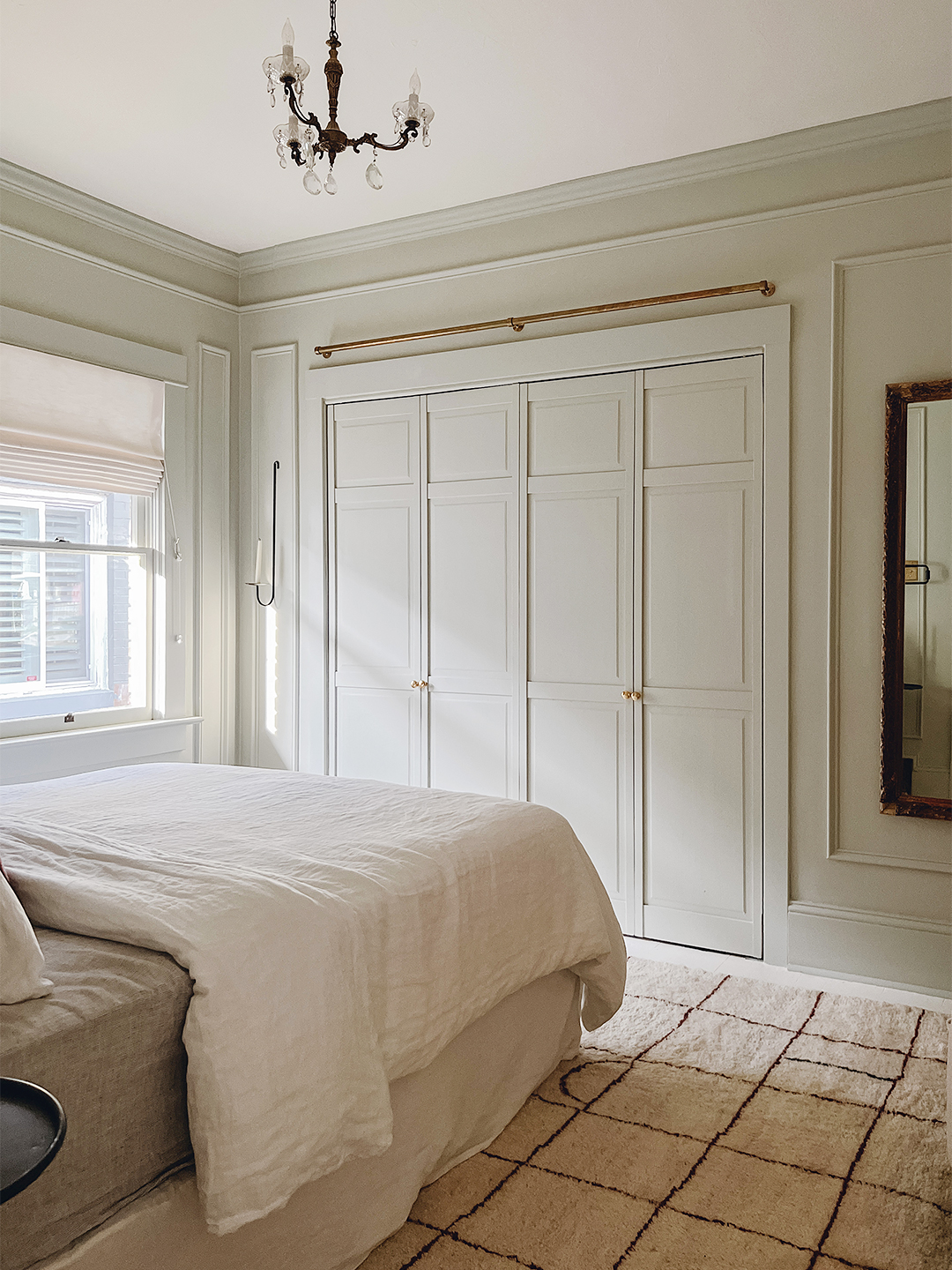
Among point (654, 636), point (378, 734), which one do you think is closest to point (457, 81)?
point (654, 636)

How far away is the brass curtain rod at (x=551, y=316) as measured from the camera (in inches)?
132

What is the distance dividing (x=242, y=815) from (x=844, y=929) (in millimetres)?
2105

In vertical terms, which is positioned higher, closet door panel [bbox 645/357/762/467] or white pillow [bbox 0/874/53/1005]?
closet door panel [bbox 645/357/762/467]

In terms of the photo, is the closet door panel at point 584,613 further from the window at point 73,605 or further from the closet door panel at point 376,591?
the window at point 73,605

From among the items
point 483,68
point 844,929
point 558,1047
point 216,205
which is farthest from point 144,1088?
point 216,205

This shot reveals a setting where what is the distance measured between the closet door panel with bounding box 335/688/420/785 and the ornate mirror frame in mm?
1857

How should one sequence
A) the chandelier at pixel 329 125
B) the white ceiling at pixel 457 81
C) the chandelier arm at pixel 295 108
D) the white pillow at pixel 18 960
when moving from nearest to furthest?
1. the white pillow at pixel 18 960
2. the chandelier arm at pixel 295 108
3. the chandelier at pixel 329 125
4. the white ceiling at pixel 457 81

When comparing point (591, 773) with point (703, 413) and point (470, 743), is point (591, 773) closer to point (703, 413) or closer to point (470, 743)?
point (470, 743)

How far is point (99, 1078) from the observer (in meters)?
1.33

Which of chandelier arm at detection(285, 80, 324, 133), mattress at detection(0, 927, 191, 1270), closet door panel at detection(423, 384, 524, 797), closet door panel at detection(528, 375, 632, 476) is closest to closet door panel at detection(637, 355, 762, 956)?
closet door panel at detection(528, 375, 632, 476)

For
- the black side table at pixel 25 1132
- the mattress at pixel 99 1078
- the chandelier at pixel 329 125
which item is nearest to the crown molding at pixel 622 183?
the chandelier at pixel 329 125

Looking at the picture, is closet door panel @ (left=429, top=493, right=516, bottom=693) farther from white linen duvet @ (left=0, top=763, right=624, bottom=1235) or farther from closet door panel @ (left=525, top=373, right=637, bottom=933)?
white linen duvet @ (left=0, top=763, right=624, bottom=1235)

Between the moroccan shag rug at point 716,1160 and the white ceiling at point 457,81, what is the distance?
9.30 ft

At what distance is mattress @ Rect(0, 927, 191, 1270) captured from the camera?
1.24 m
